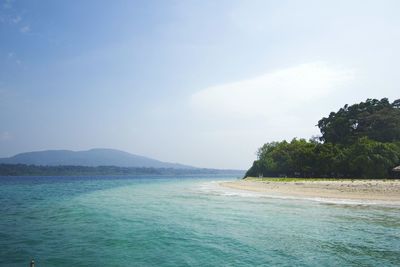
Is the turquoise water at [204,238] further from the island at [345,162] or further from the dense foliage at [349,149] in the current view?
the dense foliage at [349,149]

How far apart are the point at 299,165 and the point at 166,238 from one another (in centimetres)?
6728

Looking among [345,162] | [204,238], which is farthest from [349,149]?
[204,238]

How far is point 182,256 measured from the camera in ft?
46.3

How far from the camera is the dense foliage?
198ft

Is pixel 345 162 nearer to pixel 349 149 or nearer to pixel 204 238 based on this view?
pixel 349 149

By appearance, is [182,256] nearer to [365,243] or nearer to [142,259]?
[142,259]

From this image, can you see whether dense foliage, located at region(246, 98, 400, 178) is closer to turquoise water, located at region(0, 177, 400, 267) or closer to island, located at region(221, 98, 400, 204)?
island, located at region(221, 98, 400, 204)

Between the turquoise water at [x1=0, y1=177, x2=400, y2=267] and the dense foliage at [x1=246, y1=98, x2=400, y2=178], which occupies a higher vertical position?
the dense foliage at [x1=246, y1=98, x2=400, y2=178]

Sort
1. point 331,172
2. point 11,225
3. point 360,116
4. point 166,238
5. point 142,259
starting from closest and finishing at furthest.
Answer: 1. point 142,259
2. point 166,238
3. point 11,225
4. point 331,172
5. point 360,116

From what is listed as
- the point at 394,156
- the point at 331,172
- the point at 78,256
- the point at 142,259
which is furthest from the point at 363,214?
the point at 331,172

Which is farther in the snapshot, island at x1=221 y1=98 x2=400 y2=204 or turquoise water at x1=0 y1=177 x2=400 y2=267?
island at x1=221 y1=98 x2=400 y2=204

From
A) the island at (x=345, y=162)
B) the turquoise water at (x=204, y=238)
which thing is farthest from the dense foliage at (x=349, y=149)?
the turquoise water at (x=204, y=238)

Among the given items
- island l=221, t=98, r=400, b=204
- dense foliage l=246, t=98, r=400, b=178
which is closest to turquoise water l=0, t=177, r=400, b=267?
island l=221, t=98, r=400, b=204

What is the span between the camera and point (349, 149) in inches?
2682
